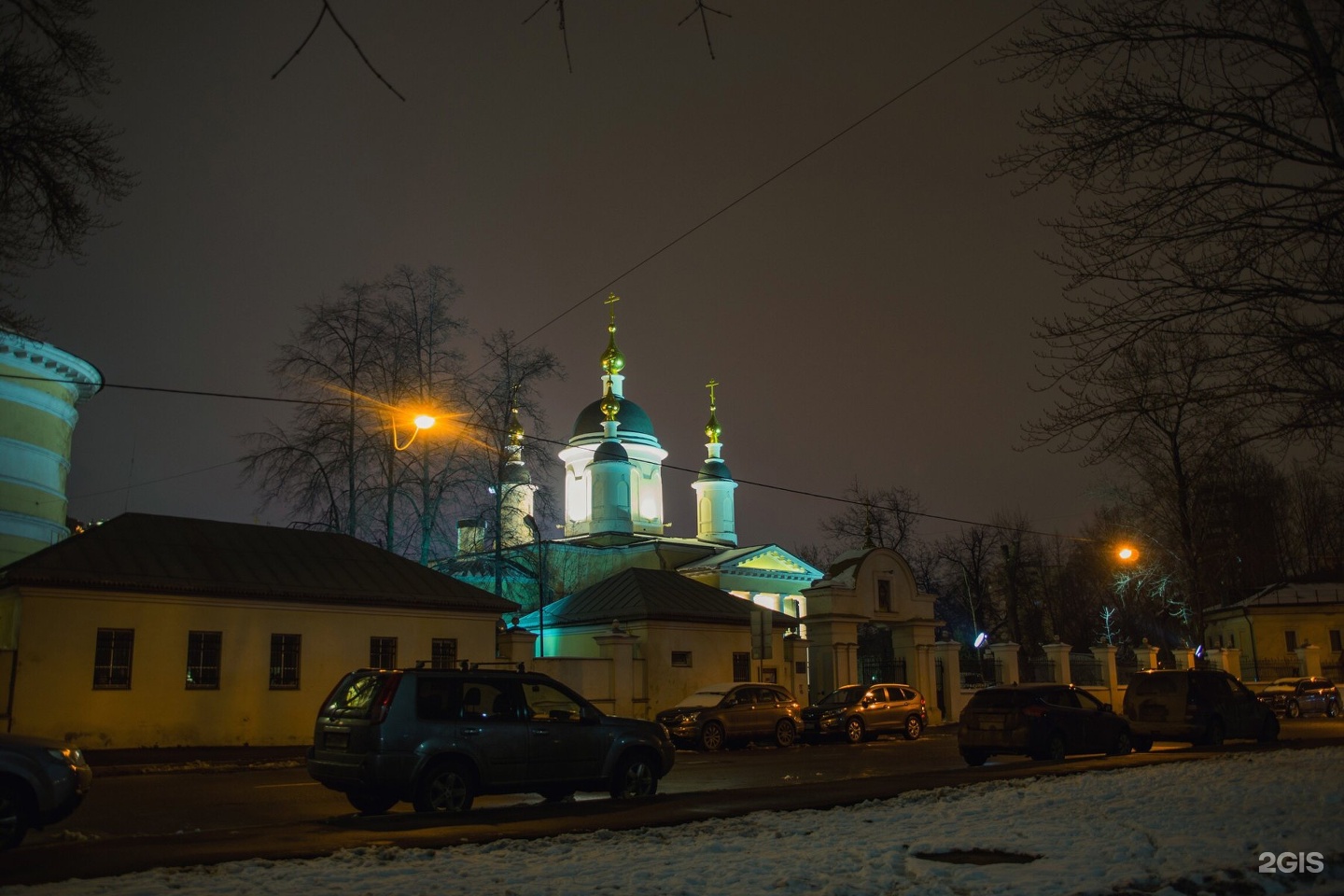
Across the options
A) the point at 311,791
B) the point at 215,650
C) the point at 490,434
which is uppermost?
the point at 490,434

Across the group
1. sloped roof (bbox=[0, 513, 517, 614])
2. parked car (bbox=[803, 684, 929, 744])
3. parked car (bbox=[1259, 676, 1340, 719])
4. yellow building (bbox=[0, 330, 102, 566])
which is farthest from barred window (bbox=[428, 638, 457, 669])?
parked car (bbox=[1259, 676, 1340, 719])

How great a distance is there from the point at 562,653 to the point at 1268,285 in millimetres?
28481

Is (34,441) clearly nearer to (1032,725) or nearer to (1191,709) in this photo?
(1032,725)

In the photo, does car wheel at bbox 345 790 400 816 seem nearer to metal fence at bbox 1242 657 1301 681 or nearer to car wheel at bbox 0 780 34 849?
car wheel at bbox 0 780 34 849

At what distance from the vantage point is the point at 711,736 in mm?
24406

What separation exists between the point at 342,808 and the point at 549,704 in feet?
9.08

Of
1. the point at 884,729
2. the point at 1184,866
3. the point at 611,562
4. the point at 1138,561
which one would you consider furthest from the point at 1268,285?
the point at 611,562

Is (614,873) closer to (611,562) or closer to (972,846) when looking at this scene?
(972,846)

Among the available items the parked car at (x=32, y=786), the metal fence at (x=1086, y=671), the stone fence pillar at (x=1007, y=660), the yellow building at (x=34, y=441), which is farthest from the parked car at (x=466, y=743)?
the yellow building at (x=34, y=441)

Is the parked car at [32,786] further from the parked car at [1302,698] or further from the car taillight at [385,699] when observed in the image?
the parked car at [1302,698]

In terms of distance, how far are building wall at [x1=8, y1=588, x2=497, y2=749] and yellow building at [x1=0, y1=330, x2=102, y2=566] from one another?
17.3m

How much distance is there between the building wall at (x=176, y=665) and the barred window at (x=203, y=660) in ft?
0.44

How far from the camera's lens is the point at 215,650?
24.3 metres

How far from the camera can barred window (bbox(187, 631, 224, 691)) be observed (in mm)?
23906
